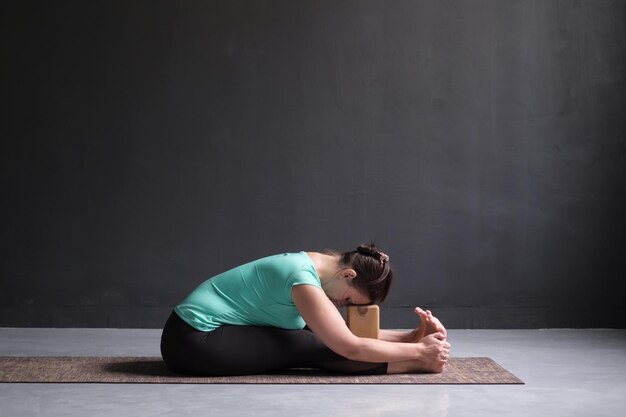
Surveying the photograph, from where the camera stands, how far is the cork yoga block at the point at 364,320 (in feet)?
10.9

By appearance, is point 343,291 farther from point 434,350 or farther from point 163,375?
point 163,375

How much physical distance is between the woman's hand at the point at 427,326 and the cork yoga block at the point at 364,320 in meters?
0.15

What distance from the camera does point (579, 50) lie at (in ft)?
16.6

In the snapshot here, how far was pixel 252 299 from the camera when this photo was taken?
128 inches

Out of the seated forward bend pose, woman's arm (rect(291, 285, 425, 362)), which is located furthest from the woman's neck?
woman's arm (rect(291, 285, 425, 362))

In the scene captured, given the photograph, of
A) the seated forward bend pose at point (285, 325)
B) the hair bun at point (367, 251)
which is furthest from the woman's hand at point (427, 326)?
the hair bun at point (367, 251)

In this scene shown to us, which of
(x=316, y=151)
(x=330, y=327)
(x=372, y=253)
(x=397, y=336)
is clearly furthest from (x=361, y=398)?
(x=316, y=151)

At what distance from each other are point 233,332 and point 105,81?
2.21 metres

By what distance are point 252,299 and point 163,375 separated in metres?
0.42

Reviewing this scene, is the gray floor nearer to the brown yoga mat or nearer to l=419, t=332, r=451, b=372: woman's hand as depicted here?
the brown yoga mat

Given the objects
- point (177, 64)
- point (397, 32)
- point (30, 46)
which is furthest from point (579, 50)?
point (30, 46)

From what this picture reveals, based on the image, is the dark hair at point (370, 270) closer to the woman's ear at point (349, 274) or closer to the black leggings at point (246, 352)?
the woman's ear at point (349, 274)

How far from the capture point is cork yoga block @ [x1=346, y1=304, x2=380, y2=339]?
10.9 ft

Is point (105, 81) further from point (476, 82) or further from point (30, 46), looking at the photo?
point (476, 82)
